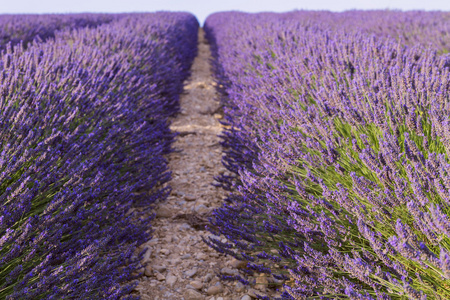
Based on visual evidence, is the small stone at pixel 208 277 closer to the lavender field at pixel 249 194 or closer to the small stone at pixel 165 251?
the lavender field at pixel 249 194

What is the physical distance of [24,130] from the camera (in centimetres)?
215

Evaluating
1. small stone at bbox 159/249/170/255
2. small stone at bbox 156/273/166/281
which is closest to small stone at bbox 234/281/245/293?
small stone at bbox 156/273/166/281

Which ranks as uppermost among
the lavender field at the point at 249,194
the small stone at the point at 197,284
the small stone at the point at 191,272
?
the lavender field at the point at 249,194

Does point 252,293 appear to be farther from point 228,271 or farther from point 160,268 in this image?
point 160,268

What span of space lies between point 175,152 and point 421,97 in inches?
123

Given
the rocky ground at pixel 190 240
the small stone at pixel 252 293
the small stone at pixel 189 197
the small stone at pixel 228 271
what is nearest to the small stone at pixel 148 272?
the rocky ground at pixel 190 240

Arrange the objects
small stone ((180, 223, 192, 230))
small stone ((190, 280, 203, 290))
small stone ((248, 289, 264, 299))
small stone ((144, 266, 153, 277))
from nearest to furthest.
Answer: small stone ((248, 289, 264, 299)), small stone ((190, 280, 203, 290)), small stone ((144, 266, 153, 277)), small stone ((180, 223, 192, 230))

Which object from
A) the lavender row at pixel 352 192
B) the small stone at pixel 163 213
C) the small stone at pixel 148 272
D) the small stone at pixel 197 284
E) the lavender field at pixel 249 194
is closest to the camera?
the lavender row at pixel 352 192

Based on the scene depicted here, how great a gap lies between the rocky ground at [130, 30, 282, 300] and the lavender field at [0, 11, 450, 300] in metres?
0.01

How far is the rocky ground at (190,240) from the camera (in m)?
2.36

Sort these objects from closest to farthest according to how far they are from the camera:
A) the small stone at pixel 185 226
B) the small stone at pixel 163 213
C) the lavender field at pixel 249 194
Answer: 1. the lavender field at pixel 249 194
2. the small stone at pixel 185 226
3. the small stone at pixel 163 213

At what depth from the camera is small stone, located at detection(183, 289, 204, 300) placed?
7.57 ft

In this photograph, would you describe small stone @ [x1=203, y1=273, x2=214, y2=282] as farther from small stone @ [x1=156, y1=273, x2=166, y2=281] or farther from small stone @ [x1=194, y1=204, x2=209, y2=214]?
small stone @ [x1=194, y1=204, x2=209, y2=214]

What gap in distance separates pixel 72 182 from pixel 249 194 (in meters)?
1.13
